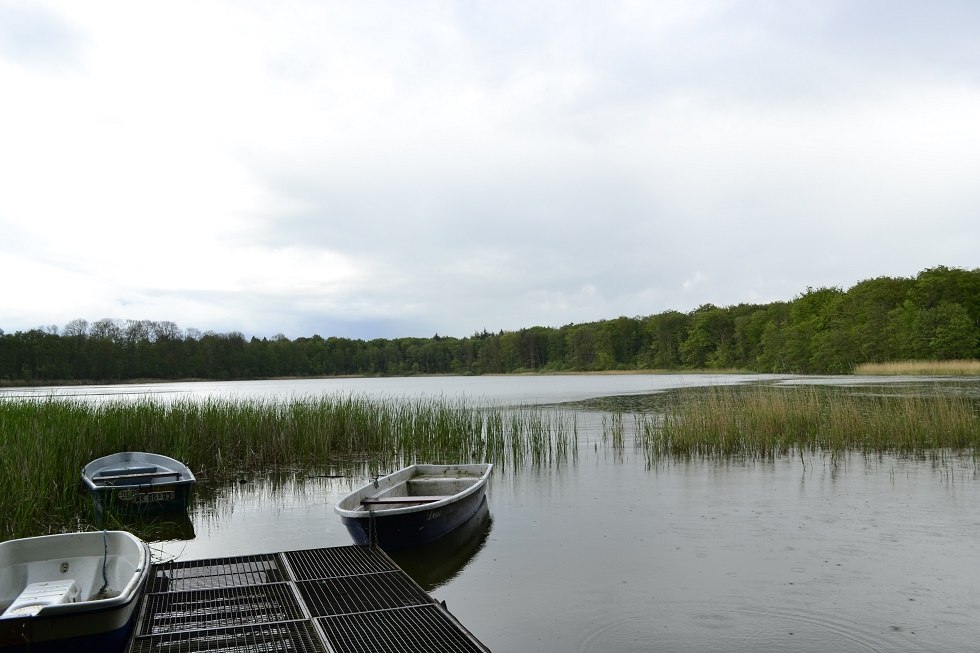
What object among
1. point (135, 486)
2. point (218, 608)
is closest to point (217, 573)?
point (218, 608)

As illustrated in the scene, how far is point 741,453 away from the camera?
13953mm

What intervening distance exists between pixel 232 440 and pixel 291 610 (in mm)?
8925

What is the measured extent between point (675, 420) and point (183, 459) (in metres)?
9.93

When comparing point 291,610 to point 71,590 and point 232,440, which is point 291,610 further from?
point 232,440

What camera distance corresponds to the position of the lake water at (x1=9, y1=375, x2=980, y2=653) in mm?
5324

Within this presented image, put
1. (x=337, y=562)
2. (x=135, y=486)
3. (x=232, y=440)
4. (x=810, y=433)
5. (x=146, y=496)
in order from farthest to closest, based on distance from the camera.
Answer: (x=810, y=433) < (x=232, y=440) < (x=146, y=496) < (x=135, y=486) < (x=337, y=562)

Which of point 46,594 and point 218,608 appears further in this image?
point 218,608

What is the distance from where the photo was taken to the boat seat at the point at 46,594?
461 centimetres

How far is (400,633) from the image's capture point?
464 centimetres

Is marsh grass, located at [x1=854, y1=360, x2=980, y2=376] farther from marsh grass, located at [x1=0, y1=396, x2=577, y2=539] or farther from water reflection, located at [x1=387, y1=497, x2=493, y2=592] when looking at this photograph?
water reflection, located at [x1=387, y1=497, x2=493, y2=592]

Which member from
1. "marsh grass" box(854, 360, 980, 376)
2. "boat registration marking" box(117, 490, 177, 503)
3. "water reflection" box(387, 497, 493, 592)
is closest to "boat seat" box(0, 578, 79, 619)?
"water reflection" box(387, 497, 493, 592)

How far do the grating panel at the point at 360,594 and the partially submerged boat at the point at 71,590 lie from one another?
1.19m

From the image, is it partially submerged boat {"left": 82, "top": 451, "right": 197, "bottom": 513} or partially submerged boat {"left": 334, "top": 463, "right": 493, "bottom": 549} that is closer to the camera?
partially submerged boat {"left": 334, "top": 463, "right": 493, "bottom": 549}

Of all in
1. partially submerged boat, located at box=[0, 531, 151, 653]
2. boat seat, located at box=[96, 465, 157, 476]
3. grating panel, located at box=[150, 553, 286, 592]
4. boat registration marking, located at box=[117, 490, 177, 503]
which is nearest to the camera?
partially submerged boat, located at box=[0, 531, 151, 653]
